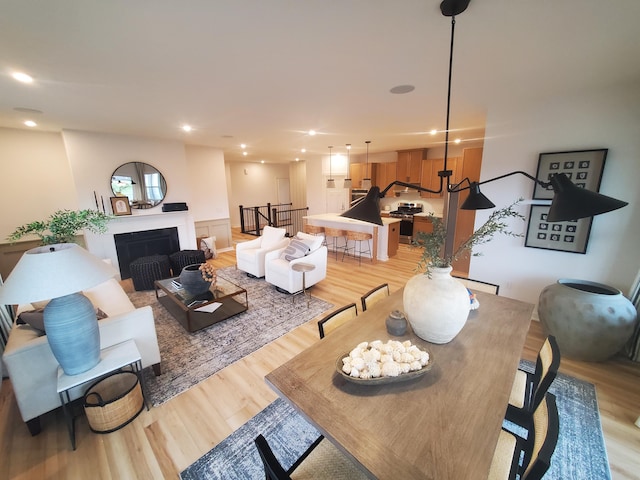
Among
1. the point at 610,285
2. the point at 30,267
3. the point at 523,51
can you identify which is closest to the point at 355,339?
the point at 30,267

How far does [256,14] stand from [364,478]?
234 cm

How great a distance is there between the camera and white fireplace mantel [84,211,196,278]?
4297mm

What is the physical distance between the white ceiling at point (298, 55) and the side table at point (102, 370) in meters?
2.15

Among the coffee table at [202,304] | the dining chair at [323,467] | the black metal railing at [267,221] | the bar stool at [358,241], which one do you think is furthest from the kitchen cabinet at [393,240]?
the dining chair at [323,467]

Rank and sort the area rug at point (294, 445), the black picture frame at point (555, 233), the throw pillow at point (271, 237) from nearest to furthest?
the area rug at point (294, 445)
the black picture frame at point (555, 233)
the throw pillow at point (271, 237)

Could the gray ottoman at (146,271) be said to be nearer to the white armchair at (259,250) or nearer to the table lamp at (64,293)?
the white armchair at (259,250)

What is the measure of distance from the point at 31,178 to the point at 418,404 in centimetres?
628

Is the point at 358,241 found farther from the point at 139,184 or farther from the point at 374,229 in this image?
the point at 139,184

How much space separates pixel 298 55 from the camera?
5.80 feet

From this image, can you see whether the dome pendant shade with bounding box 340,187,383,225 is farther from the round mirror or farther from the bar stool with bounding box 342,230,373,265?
the round mirror

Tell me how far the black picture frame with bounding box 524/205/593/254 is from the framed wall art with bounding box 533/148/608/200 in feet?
0.75

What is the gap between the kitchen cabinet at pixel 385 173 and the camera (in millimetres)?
7020

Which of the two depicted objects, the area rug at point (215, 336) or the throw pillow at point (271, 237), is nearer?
the area rug at point (215, 336)

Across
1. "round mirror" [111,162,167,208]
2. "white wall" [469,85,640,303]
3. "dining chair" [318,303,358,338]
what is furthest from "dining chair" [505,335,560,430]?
"round mirror" [111,162,167,208]
